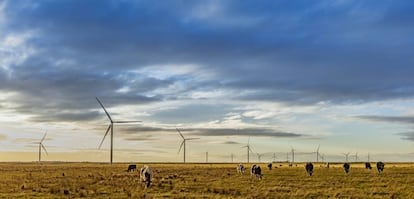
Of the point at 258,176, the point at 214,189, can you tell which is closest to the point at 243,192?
the point at 214,189

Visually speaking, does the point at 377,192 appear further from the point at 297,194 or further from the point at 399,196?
the point at 297,194

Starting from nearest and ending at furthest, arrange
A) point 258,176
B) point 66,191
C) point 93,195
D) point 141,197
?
point 141,197, point 93,195, point 66,191, point 258,176

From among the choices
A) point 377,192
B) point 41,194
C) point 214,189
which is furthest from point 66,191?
point 377,192

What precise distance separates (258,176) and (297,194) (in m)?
17.9

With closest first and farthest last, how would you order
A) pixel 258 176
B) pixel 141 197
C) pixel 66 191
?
pixel 141 197, pixel 66 191, pixel 258 176

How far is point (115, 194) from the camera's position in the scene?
29734 mm

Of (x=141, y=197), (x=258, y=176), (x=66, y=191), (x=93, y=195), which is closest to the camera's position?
(x=141, y=197)

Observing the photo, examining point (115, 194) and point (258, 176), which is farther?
point (258, 176)

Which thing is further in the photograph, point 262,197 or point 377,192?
point 377,192

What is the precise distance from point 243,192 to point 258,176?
16205mm

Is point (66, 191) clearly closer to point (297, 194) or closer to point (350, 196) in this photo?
point (297, 194)

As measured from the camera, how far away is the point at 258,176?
47031 millimetres

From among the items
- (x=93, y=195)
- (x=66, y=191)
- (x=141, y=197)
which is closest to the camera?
(x=141, y=197)

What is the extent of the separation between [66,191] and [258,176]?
2051 centimetres
